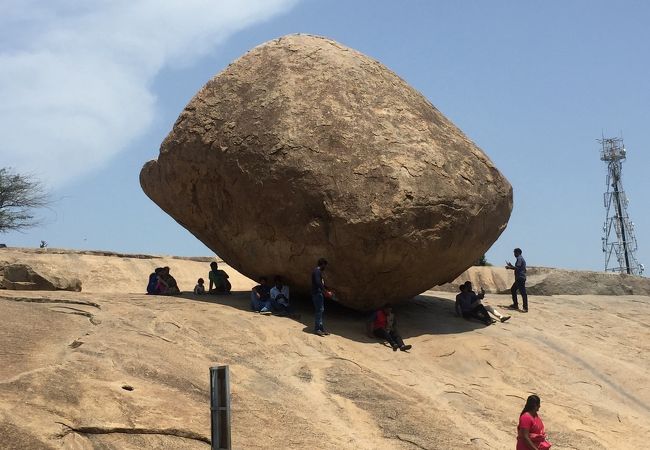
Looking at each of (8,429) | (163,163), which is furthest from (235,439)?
(163,163)

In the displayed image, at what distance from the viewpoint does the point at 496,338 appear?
1219 cm

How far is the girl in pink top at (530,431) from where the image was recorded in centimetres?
734

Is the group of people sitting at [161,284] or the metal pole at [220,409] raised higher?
the group of people sitting at [161,284]

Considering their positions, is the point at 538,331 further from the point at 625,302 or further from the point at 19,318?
the point at 19,318

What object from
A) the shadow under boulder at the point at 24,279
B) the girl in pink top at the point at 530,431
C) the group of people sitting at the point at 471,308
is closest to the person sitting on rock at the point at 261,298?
the shadow under boulder at the point at 24,279

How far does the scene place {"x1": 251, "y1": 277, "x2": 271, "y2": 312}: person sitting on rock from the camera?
11.7 meters

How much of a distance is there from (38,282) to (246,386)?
474 cm

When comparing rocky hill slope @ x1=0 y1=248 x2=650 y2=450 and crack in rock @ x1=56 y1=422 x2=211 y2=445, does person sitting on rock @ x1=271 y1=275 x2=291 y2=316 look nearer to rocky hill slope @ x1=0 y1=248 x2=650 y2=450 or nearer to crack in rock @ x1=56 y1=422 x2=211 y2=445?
rocky hill slope @ x1=0 y1=248 x2=650 y2=450

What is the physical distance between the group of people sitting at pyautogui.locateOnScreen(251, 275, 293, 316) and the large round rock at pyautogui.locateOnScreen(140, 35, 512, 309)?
0.93ft

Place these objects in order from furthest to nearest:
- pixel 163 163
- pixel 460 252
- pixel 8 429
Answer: pixel 163 163
pixel 460 252
pixel 8 429

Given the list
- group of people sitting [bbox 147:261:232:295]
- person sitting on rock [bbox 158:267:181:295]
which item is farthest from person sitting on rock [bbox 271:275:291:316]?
person sitting on rock [bbox 158:267:181:295]

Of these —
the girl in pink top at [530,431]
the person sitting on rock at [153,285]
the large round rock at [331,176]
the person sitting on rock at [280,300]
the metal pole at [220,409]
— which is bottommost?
the girl in pink top at [530,431]

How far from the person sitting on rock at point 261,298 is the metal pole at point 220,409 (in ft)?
21.3

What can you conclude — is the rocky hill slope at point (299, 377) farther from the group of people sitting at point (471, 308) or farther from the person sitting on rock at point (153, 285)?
the person sitting on rock at point (153, 285)
